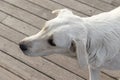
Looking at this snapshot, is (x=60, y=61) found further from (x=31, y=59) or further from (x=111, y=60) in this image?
(x=111, y=60)

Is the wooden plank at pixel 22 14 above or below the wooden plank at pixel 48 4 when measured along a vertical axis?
below

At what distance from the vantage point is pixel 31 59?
258cm

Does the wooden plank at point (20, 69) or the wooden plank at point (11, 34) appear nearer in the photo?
the wooden plank at point (20, 69)

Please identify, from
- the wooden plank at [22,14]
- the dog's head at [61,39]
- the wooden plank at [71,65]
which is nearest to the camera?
the dog's head at [61,39]

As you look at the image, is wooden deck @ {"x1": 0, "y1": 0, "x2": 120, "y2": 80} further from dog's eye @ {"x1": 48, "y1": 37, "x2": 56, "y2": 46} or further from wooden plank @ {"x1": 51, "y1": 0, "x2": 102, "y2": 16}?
dog's eye @ {"x1": 48, "y1": 37, "x2": 56, "y2": 46}

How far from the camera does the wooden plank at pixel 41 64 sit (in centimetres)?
246

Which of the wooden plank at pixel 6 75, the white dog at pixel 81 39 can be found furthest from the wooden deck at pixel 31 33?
the white dog at pixel 81 39

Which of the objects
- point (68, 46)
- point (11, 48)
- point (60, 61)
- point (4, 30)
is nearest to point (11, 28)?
point (4, 30)

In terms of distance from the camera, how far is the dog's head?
1643 mm

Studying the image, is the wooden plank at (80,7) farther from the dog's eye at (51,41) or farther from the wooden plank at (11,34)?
the dog's eye at (51,41)

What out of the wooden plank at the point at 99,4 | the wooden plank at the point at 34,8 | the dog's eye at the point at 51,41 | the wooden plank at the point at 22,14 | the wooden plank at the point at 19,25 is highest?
the dog's eye at the point at 51,41

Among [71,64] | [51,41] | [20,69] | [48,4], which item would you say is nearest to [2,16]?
[48,4]

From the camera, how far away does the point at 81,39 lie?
164 cm

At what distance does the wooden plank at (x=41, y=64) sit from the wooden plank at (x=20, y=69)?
0.05 meters
